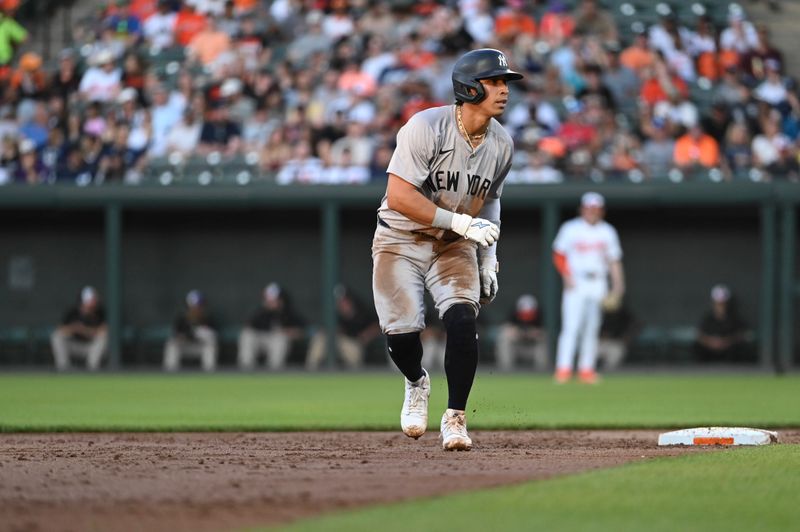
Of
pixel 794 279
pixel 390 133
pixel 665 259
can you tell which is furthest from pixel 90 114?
pixel 794 279

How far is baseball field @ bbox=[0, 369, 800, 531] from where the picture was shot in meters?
4.48

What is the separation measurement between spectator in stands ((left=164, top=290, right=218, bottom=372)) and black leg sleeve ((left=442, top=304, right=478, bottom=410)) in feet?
37.4

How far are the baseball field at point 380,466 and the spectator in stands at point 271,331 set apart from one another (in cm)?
577

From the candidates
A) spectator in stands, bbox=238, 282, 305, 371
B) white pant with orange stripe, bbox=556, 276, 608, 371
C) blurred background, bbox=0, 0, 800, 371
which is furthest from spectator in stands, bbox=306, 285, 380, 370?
white pant with orange stripe, bbox=556, 276, 608, 371

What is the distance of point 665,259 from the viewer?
61.0 feet

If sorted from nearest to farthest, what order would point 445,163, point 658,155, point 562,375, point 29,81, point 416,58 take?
point 445,163
point 562,375
point 658,155
point 416,58
point 29,81

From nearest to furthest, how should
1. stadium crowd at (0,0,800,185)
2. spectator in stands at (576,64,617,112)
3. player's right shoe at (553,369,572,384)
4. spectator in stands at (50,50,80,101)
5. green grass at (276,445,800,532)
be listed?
green grass at (276,445,800,532) → player's right shoe at (553,369,572,384) → stadium crowd at (0,0,800,185) → spectator in stands at (576,64,617,112) → spectator in stands at (50,50,80,101)

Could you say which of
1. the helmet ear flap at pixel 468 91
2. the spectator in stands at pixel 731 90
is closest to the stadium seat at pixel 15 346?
the spectator in stands at pixel 731 90

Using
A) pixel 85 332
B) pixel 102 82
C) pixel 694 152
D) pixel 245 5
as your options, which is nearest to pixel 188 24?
pixel 245 5

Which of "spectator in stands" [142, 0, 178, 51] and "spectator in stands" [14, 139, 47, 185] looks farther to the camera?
"spectator in stands" [142, 0, 178, 51]

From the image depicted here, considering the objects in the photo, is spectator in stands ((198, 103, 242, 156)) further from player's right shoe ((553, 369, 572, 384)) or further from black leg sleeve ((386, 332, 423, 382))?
black leg sleeve ((386, 332, 423, 382))

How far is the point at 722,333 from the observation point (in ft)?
58.0

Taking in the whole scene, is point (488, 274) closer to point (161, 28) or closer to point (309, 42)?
point (309, 42)

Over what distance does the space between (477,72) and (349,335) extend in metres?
11.6
